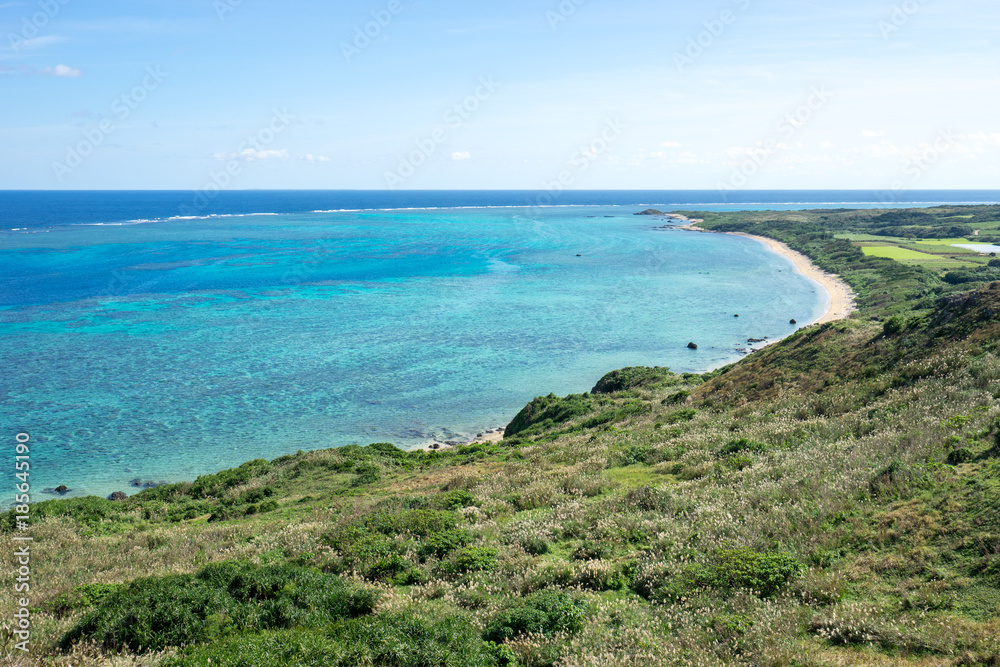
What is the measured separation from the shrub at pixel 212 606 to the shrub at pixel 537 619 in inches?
87.3

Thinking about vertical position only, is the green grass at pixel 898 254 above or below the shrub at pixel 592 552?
above

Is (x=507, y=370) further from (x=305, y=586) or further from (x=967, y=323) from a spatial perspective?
(x=305, y=586)

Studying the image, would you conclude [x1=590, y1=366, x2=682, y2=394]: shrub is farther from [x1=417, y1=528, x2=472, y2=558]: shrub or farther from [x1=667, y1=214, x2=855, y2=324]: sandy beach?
[x1=417, y1=528, x2=472, y2=558]: shrub

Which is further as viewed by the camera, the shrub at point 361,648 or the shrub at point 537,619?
the shrub at point 537,619

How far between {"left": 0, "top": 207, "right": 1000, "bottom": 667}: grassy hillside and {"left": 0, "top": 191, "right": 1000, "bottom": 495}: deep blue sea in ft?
37.4

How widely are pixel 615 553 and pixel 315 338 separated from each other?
46148 millimetres

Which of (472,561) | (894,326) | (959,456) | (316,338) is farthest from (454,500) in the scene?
(316,338)

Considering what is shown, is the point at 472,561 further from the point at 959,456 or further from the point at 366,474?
the point at 366,474

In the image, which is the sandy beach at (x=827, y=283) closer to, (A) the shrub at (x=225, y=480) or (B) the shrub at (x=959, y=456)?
(B) the shrub at (x=959, y=456)

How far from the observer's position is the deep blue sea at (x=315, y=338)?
32.1 meters

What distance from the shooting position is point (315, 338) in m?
53.0

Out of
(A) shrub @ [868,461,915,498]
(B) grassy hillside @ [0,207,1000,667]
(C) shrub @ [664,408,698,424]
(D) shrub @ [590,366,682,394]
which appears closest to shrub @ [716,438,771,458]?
(B) grassy hillside @ [0,207,1000,667]

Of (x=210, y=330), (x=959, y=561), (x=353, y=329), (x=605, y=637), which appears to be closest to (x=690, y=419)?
(x=959, y=561)

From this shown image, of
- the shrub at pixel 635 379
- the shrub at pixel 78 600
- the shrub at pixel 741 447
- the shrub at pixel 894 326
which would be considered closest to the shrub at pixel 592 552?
the shrub at pixel 741 447
